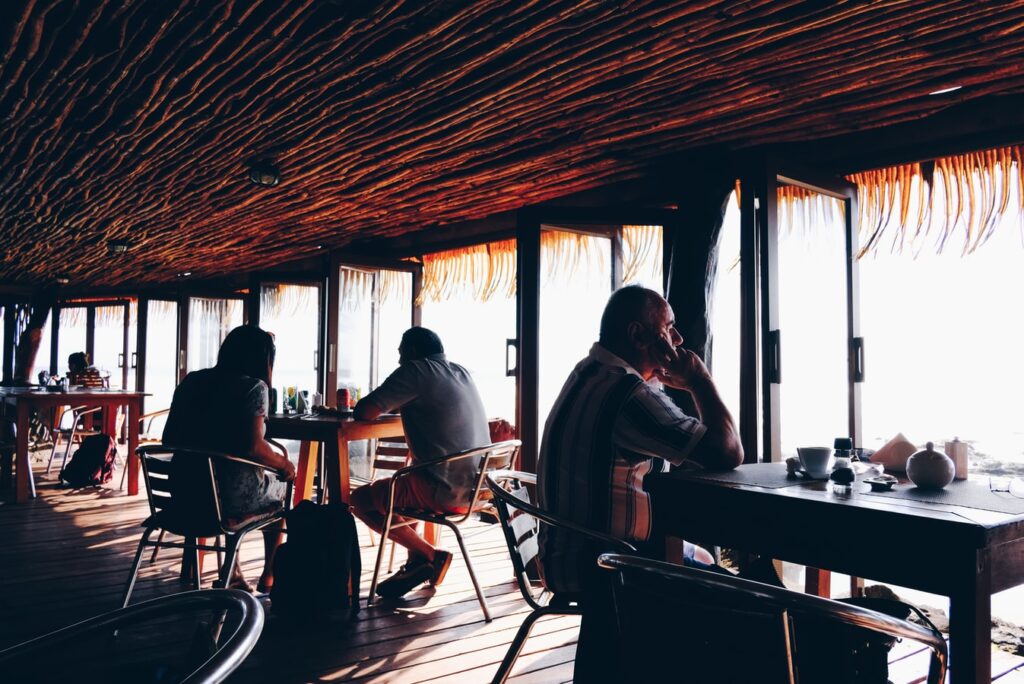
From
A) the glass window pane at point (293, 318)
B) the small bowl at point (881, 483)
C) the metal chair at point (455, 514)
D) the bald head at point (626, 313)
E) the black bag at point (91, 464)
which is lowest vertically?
the black bag at point (91, 464)

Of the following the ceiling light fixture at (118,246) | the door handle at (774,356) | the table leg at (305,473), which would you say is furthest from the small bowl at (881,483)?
the ceiling light fixture at (118,246)

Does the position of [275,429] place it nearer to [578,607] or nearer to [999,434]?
[578,607]

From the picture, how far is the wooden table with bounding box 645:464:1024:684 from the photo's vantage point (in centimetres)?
144

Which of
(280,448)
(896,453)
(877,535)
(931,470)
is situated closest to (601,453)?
(877,535)

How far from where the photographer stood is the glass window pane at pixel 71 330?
12.6m

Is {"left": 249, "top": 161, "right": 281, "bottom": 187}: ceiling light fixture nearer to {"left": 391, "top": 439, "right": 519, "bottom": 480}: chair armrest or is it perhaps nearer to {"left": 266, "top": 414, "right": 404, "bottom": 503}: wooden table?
{"left": 266, "top": 414, "right": 404, "bottom": 503}: wooden table

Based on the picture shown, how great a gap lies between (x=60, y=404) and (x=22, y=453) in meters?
0.48

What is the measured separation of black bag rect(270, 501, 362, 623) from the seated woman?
0.20m

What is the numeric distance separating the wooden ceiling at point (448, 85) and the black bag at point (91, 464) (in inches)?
95.0

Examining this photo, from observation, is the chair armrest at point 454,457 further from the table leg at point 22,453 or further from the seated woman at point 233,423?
the table leg at point 22,453

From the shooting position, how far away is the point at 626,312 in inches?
83.8

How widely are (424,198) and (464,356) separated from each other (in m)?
23.0

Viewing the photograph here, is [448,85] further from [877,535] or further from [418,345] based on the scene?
[877,535]

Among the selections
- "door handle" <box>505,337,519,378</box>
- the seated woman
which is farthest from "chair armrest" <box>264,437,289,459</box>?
"door handle" <box>505,337,519,378</box>
